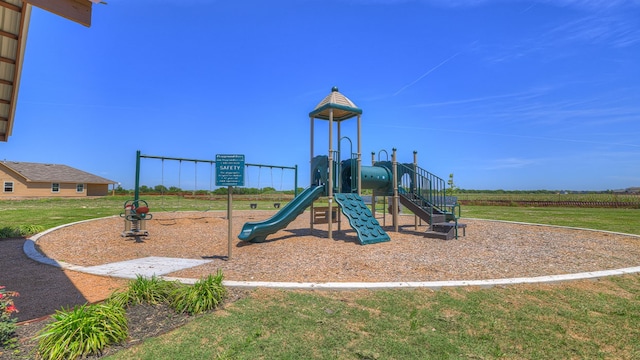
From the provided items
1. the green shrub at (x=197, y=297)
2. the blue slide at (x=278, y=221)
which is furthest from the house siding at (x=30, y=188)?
the green shrub at (x=197, y=297)

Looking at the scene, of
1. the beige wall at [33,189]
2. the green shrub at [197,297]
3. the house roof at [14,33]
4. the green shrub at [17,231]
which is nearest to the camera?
the house roof at [14,33]

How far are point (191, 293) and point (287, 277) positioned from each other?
1.85 meters

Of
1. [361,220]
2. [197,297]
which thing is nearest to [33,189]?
[361,220]

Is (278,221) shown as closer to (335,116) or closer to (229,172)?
(229,172)

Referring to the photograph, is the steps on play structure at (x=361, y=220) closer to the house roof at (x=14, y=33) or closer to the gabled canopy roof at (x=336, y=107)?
the gabled canopy roof at (x=336, y=107)

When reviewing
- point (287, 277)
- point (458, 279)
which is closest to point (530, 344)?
point (458, 279)

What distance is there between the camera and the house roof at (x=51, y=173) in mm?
35562

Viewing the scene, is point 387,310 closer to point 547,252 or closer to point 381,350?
point 381,350

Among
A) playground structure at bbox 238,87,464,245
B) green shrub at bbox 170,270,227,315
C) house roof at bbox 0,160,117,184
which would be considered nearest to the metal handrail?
playground structure at bbox 238,87,464,245

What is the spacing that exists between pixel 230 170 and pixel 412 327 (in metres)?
5.01

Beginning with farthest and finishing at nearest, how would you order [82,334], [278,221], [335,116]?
[335,116], [278,221], [82,334]

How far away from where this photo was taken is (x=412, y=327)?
11.7 ft

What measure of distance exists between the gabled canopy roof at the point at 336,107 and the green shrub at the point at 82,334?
26.7 feet

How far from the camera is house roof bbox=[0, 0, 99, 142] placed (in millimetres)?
3485
